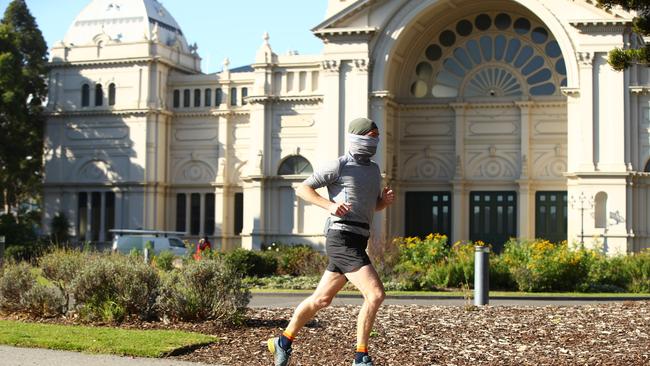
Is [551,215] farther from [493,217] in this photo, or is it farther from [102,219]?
[102,219]

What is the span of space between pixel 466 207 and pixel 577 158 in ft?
24.0

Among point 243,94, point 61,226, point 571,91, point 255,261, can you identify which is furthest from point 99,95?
point 571,91

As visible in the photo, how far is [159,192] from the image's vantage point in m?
57.1

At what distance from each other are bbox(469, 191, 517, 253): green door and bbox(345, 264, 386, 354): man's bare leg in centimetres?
4061

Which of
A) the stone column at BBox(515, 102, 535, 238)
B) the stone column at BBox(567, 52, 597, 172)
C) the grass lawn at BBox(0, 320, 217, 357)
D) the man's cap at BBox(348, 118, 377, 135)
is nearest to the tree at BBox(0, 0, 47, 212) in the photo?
the stone column at BBox(515, 102, 535, 238)

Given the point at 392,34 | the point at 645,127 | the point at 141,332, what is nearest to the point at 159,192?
the point at 392,34

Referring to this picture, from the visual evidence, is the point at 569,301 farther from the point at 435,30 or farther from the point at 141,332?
the point at 435,30

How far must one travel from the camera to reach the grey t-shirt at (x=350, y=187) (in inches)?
422

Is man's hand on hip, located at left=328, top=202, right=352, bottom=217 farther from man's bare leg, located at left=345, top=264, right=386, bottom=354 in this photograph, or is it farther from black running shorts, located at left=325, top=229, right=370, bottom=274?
man's bare leg, located at left=345, top=264, right=386, bottom=354

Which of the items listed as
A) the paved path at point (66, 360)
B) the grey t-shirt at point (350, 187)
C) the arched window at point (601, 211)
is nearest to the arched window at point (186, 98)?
the arched window at point (601, 211)

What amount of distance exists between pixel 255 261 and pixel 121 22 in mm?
29234

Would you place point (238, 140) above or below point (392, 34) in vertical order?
below

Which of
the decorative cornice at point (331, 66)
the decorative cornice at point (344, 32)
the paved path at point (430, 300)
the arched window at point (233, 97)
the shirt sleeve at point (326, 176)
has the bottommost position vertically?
the paved path at point (430, 300)

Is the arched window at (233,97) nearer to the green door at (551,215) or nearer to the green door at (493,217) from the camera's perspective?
the green door at (493,217)
